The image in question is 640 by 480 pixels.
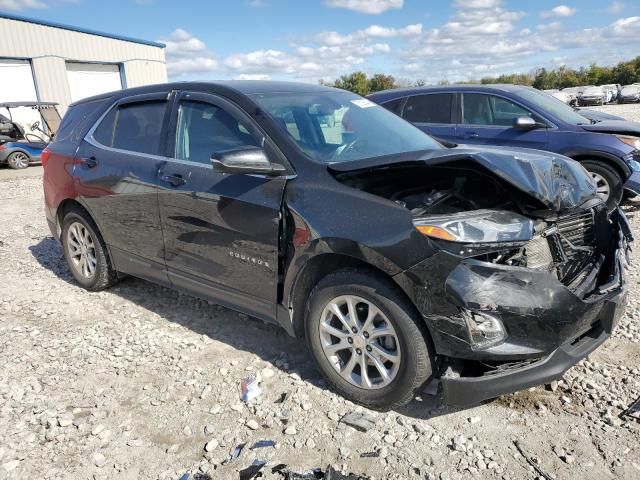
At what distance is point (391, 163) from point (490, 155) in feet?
1.77

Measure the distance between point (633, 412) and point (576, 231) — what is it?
103 centimetres

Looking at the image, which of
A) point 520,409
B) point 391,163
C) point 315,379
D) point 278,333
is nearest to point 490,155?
point 391,163

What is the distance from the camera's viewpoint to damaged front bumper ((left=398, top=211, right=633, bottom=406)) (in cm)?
238

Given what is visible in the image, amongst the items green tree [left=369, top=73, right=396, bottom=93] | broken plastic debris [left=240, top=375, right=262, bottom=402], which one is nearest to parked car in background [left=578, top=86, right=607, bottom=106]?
green tree [left=369, top=73, right=396, bottom=93]

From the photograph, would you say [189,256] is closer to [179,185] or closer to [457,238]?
[179,185]

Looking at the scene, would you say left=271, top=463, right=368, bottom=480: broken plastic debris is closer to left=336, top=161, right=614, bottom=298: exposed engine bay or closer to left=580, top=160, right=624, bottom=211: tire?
left=336, top=161, right=614, bottom=298: exposed engine bay

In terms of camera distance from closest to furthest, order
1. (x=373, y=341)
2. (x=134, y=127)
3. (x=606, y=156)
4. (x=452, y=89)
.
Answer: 1. (x=373, y=341)
2. (x=134, y=127)
3. (x=606, y=156)
4. (x=452, y=89)

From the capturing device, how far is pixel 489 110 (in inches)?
284

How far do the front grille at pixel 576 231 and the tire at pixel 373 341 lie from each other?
3.36 feet

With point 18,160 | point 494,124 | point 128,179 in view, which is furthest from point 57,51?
point 128,179

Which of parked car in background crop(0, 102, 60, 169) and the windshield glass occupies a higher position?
the windshield glass

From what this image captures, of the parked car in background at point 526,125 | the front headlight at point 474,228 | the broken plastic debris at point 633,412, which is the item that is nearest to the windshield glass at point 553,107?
the parked car in background at point 526,125

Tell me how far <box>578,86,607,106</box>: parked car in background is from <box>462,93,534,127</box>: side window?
123 feet

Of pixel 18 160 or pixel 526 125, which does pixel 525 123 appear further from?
pixel 18 160
